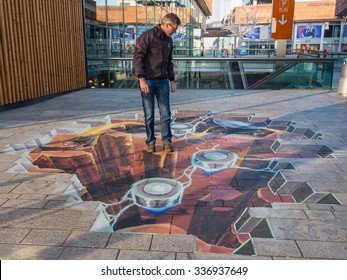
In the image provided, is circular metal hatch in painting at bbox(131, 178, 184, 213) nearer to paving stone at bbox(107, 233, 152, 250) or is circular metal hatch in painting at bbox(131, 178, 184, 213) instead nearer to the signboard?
paving stone at bbox(107, 233, 152, 250)

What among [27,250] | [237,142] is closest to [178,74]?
[237,142]

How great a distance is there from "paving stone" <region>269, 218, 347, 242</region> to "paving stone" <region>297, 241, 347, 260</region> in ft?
0.24

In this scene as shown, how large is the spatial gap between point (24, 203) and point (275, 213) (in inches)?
94.7

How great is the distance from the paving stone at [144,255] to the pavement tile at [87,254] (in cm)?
6

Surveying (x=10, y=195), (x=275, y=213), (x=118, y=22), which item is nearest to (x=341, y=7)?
(x=118, y=22)

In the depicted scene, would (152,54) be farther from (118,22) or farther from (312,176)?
(118,22)

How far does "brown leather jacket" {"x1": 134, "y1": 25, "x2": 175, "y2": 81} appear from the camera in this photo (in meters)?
4.57

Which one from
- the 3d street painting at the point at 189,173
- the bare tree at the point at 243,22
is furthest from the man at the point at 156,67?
the bare tree at the point at 243,22

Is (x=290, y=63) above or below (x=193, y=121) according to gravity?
above

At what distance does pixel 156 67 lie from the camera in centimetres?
472

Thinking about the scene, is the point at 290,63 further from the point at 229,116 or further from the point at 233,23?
the point at 233,23
